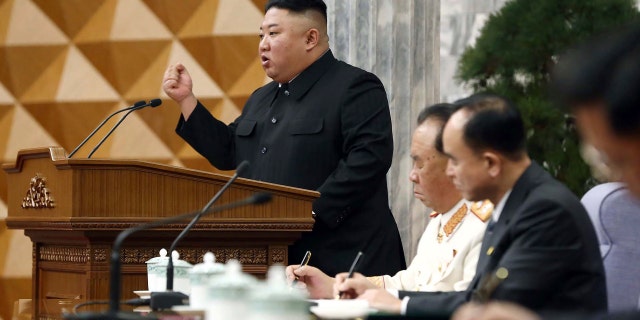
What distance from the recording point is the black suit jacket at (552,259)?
3.21 m

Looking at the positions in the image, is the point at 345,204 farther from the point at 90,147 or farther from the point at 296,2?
the point at 90,147

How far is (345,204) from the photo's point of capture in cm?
536

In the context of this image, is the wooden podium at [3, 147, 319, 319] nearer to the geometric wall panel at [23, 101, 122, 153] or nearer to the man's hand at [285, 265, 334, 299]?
the man's hand at [285, 265, 334, 299]

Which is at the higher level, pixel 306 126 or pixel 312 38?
pixel 312 38

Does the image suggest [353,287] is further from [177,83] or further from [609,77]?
[177,83]

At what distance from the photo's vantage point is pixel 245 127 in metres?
5.91

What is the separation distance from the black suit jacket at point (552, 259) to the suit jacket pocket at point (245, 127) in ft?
8.57

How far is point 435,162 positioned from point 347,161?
3.34ft

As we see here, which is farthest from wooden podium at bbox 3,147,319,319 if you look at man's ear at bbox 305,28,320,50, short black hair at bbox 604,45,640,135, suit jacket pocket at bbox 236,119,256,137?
short black hair at bbox 604,45,640,135

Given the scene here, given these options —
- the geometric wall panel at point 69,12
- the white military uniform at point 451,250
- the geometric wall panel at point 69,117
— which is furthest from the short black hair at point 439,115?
the geometric wall panel at point 69,12

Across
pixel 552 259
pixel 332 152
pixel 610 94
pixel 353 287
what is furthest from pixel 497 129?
pixel 332 152

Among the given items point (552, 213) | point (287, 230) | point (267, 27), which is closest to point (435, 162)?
point (287, 230)

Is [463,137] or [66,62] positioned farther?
[66,62]

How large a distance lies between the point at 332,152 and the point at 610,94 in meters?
3.64
